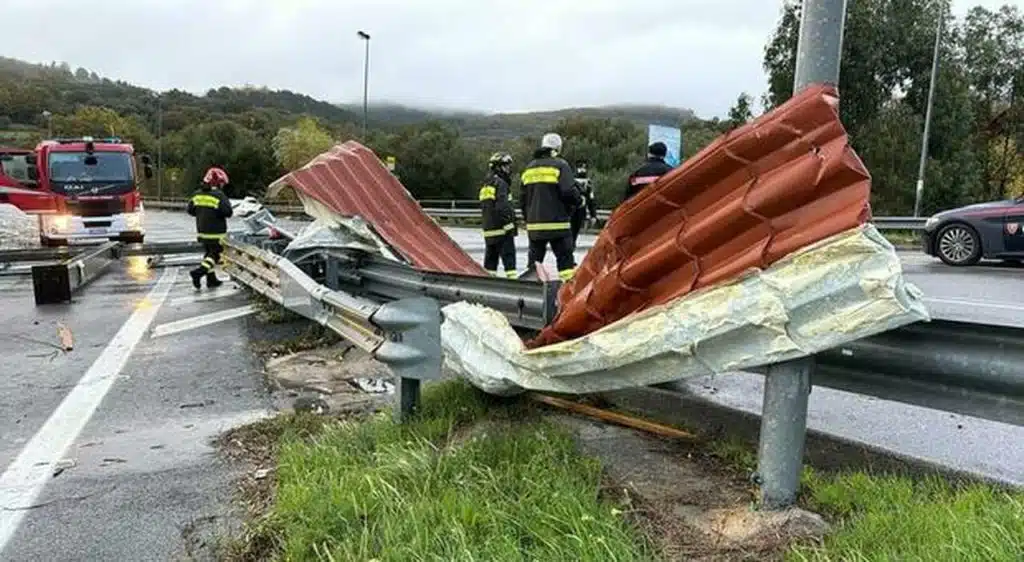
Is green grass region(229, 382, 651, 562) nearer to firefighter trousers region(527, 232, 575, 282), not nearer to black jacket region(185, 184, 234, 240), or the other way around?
firefighter trousers region(527, 232, 575, 282)

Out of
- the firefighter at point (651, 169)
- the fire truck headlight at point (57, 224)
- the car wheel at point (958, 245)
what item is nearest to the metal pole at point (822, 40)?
the firefighter at point (651, 169)

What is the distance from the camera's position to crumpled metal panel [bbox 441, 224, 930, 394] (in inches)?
93.3

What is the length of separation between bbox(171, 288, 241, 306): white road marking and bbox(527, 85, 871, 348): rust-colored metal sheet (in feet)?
25.2

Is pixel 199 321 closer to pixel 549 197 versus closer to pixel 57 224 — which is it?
pixel 549 197

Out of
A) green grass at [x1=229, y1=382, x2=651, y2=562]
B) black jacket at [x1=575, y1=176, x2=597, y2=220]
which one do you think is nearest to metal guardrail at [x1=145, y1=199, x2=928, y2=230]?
black jacket at [x1=575, y1=176, x2=597, y2=220]

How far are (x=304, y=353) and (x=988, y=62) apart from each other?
113 feet

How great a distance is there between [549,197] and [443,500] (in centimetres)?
560

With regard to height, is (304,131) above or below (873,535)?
above

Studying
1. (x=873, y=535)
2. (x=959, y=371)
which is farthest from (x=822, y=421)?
(x=873, y=535)

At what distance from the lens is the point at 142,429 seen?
14.6 feet

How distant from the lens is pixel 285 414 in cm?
460

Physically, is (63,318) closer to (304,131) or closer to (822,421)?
(822,421)

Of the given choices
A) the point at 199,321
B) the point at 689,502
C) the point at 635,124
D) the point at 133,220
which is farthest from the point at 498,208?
the point at 635,124

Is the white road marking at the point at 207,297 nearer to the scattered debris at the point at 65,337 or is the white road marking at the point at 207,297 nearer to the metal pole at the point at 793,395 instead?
the scattered debris at the point at 65,337
